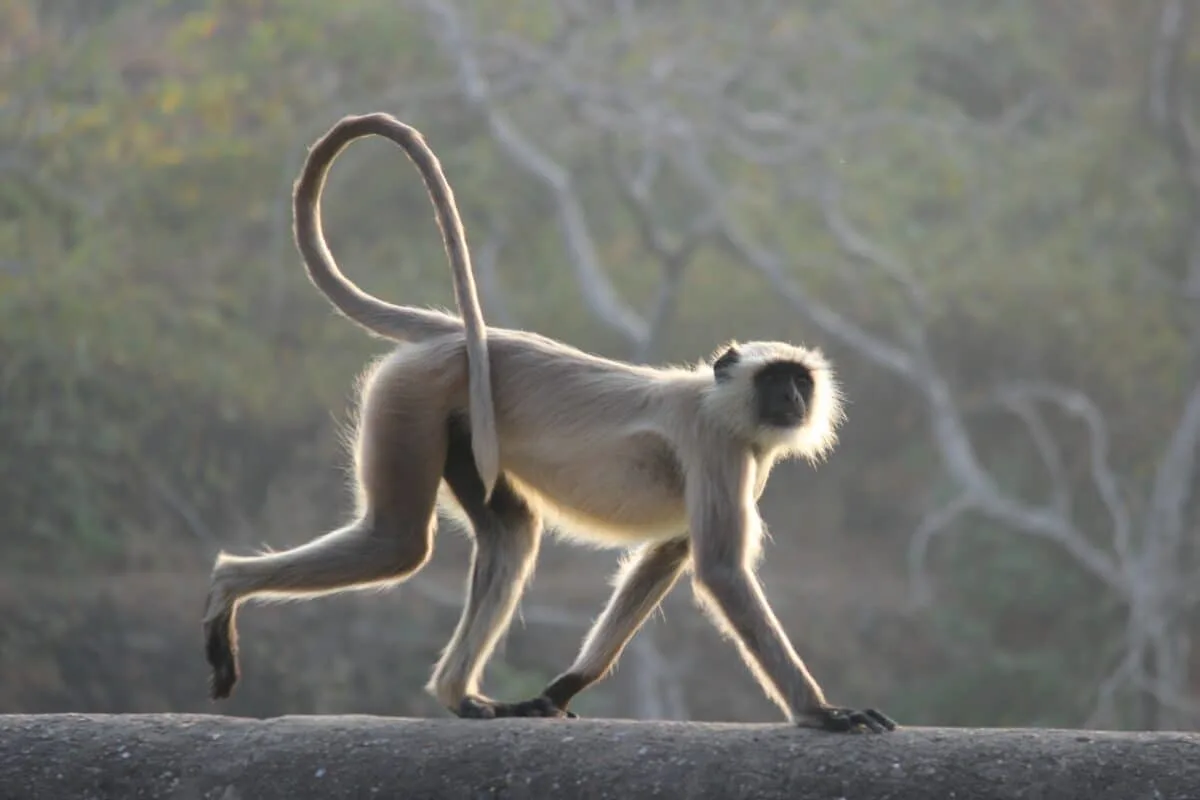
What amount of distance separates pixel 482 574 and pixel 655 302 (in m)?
9.13

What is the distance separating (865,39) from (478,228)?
3.44 metres

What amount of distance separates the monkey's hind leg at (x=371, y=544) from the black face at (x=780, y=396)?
72 cm

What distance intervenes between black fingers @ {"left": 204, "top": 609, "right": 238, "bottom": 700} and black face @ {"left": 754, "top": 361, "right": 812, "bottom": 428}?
1.26 metres

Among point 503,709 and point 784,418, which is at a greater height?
point 784,418

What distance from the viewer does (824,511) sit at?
13547 millimetres

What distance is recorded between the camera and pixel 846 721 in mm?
3510

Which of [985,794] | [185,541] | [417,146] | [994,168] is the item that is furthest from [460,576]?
[985,794]

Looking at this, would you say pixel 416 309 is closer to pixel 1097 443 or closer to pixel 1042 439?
pixel 1097 443

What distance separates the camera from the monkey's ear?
3.99 meters

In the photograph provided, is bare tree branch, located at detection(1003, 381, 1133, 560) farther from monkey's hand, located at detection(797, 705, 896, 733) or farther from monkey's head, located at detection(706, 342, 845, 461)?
monkey's hand, located at detection(797, 705, 896, 733)

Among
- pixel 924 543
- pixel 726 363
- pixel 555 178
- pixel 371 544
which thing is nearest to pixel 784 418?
pixel 726 363

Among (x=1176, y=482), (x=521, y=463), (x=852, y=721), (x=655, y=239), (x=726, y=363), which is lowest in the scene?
(x=852, y=721)

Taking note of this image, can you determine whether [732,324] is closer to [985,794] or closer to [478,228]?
[478,228]

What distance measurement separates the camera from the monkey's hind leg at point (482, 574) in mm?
4035
